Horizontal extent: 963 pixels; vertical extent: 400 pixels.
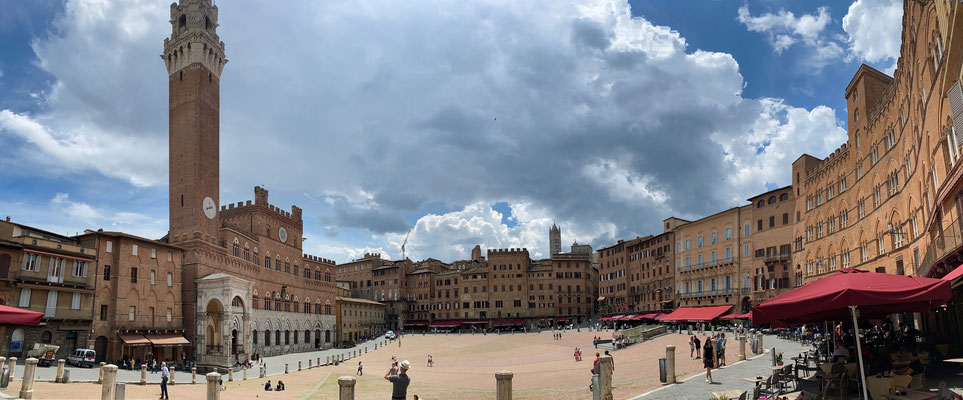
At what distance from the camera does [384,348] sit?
242 ft

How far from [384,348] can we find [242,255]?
2241 cm

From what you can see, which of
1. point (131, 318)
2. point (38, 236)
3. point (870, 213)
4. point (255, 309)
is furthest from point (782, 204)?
point (38, 236)

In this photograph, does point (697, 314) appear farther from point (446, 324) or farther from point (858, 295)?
point (858, 295)

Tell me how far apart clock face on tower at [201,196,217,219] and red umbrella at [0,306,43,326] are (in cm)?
3929

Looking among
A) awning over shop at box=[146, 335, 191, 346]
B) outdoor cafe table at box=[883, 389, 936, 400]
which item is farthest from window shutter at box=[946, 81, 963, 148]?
awning over shop at box=[146, 335, 191, 346]

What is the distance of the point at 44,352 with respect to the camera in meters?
35.8

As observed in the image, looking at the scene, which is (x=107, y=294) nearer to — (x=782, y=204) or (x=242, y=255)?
(x=242, y=255)

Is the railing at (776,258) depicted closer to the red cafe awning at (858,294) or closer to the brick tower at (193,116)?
the red cafe awning at (858,294)

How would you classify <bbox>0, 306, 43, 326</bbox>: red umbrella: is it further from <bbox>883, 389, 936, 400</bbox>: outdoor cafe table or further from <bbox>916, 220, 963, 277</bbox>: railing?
<bbox>916, 220, 963, 277</bbox>: railing

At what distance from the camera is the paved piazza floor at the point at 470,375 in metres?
25.8

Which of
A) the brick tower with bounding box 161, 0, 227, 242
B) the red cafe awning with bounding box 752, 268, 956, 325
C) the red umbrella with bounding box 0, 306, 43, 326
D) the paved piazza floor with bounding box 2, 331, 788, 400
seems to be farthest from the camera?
the brick tower with bounding box 161, 0, 227, 242

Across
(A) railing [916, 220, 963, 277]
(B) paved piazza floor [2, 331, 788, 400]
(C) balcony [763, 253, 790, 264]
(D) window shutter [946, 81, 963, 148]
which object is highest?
(D) window shutter [946, 81, 963, 148]

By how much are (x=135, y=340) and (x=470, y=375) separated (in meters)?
25.5

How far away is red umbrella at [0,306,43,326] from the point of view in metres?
16.4
